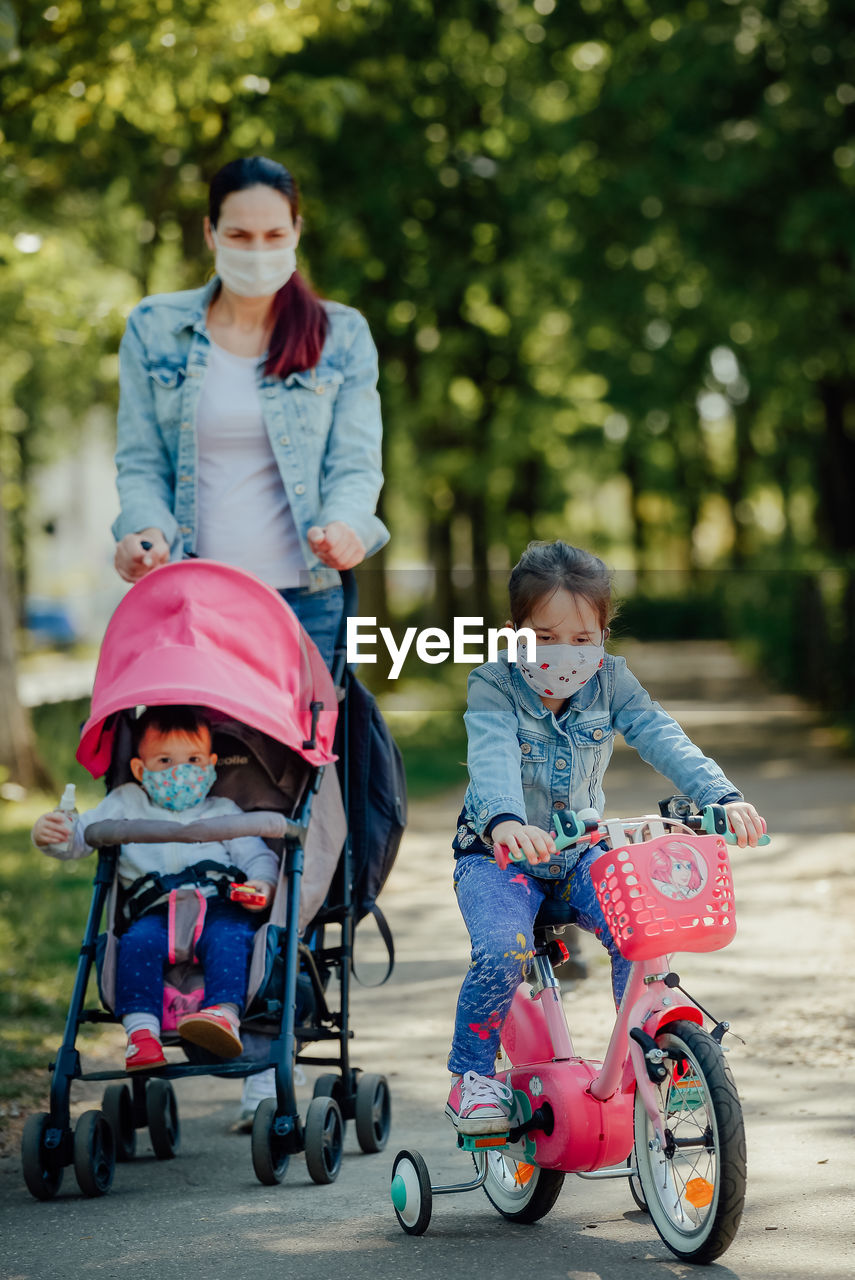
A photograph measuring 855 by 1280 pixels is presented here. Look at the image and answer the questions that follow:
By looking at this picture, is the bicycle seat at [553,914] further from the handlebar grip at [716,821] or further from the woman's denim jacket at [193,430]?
the woman's denim jacket at [193,430]

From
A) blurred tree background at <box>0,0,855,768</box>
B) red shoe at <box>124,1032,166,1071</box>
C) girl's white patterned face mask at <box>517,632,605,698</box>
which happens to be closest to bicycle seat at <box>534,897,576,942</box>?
girl's white patterned face mask at <box>517,632,605,698</box>

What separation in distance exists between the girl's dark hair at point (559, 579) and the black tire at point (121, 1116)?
201cm

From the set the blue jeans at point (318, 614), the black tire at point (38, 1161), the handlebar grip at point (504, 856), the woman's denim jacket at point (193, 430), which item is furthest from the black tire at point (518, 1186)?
the woman's denim jacket at point (193, 430)

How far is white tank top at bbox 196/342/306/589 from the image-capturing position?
5105 mm

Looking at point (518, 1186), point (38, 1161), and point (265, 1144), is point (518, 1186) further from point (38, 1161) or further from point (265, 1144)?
point (38, 1161)

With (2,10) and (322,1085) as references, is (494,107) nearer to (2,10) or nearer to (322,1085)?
(2,10)

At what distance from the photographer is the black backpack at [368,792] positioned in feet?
16.8

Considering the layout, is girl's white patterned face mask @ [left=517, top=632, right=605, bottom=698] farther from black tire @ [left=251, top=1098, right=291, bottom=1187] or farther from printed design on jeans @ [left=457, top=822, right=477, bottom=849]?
black tire @ [left=251, top=1098, right=291, bottom=1187]

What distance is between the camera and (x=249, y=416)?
508 centimetres

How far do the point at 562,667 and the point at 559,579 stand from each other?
20cm

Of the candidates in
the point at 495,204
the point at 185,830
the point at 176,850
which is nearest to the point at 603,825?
the point at 185,830

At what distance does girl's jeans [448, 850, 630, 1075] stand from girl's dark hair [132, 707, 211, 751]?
1114 millimetres

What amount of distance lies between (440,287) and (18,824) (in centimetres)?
1030

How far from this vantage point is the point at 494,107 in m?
19.8
